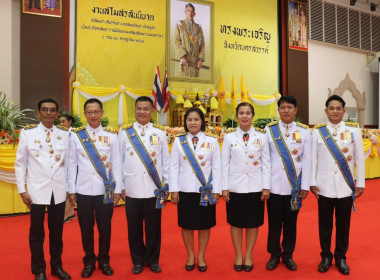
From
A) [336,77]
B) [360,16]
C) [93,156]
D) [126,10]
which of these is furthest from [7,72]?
[360,16]

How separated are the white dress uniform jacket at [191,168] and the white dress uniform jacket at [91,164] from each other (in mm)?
385

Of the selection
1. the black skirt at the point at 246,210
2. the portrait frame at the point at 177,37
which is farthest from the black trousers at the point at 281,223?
the portrait frame at the point at 177,37

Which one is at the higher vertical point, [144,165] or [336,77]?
[336,77]

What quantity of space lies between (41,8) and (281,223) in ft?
22.1

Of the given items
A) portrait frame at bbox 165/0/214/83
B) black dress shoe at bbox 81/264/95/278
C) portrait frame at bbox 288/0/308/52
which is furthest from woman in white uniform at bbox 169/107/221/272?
portrait frame at bbox 288/0/308/52

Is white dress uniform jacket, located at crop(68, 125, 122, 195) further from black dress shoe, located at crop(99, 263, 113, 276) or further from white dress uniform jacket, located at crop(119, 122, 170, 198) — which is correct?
black dress shoe, located at crop(99, 263, 113, 276)

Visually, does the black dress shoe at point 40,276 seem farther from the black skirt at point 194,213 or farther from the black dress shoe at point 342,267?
the black dress shoe at point 342,267

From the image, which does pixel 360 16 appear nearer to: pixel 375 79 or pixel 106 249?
pixel 375 79

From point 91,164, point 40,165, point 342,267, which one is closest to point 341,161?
point 342,267

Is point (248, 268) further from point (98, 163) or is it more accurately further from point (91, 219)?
point (98, 163)

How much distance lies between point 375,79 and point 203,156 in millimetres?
12763

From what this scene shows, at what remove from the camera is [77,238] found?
3314mm

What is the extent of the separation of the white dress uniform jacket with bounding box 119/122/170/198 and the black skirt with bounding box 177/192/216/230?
0.68 ft

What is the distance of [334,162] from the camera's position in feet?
8.02
